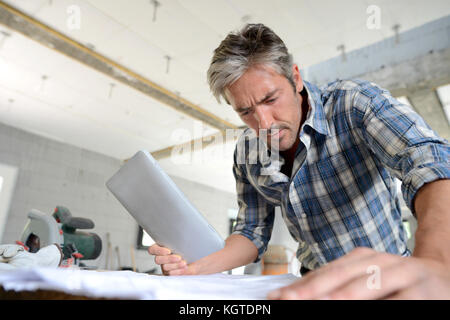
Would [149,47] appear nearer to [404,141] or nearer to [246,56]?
[246,56]

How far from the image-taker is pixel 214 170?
26.2 feet

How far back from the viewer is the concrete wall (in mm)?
5867

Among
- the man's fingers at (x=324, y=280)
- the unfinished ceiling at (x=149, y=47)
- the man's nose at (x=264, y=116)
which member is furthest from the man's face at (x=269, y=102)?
the unfinished ceiling at (x=149, y=47)

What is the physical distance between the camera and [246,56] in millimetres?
A: 952

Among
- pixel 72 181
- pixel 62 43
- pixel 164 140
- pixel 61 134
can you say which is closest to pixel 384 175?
pixel 62 43

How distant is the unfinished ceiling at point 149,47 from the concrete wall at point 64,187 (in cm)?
69

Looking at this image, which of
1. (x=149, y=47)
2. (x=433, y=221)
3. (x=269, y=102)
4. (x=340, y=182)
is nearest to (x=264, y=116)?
(x=269, y=102)

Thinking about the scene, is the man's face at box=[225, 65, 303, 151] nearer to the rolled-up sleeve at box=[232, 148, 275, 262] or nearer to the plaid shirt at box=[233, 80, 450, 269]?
the plaid shirt at box=[233, 80, 450, 269]

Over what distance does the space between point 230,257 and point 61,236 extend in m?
1.21

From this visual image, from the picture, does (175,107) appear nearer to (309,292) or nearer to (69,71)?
(69,71)

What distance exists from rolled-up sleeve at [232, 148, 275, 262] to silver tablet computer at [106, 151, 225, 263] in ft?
0.73

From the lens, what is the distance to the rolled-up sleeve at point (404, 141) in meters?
0.49

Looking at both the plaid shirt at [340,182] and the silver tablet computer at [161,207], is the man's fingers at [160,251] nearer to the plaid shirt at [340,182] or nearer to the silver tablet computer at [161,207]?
the silver tablet computer at [161,207]

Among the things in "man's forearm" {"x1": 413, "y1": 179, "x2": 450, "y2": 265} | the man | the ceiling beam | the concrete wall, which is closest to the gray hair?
the man
